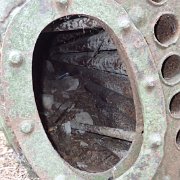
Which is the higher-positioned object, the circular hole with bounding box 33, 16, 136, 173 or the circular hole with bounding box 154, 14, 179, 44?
the circular hole with bounding box 154, 14, 179, 44

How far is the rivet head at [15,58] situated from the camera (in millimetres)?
1255

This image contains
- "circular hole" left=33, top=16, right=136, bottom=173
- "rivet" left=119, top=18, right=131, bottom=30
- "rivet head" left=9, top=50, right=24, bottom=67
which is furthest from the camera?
"circular hole" left=33, top=16, right=136, bottom=173

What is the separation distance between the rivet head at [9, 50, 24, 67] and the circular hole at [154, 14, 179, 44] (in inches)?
19.2

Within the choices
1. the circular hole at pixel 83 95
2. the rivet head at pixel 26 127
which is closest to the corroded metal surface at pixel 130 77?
the rivet head at pixel 26 127

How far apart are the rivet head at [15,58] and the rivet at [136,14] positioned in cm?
37

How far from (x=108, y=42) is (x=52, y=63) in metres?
1.13

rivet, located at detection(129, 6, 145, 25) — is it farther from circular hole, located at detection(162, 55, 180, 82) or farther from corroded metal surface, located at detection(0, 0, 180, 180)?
circular hole, located at detection(162, 55, 180, 82)

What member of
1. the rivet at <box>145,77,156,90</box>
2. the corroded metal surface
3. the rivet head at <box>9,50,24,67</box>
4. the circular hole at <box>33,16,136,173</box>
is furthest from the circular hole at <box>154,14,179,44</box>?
the rivet head at <box>9,50,24,67</box>

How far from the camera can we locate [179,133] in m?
1.63

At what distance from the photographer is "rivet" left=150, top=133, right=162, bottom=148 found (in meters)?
1.48

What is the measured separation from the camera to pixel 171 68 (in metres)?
1.59

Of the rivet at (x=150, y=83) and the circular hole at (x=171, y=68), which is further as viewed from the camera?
the circular hole at (x=171, y=68)

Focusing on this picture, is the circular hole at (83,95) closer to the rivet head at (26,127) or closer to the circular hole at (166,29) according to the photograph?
the circular hole at (166,29)

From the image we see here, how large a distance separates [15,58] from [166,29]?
1.77ft
